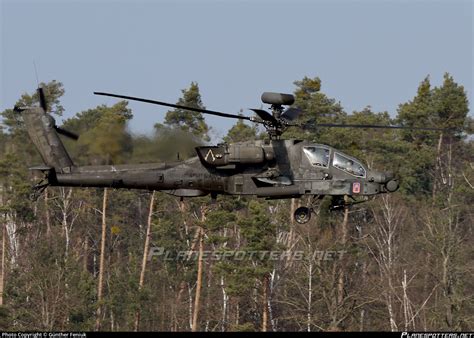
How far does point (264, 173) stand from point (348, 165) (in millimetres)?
2684

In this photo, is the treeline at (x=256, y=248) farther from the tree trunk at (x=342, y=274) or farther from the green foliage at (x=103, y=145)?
the green foliage at (x=103, y=145)

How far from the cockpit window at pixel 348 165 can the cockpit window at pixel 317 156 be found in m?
0.28

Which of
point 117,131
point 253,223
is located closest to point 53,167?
point 117,131

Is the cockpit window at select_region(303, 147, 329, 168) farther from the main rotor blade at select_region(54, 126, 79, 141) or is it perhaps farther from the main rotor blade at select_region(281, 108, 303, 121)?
the main rotor blade at select_region(54, 126, 79, 141)

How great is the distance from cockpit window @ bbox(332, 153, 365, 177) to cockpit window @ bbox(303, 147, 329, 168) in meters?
0.28

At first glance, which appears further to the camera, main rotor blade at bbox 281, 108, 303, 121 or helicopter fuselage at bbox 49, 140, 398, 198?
helicopter fuselage at bbox 49, 140, 398, 198

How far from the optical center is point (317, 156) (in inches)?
1359

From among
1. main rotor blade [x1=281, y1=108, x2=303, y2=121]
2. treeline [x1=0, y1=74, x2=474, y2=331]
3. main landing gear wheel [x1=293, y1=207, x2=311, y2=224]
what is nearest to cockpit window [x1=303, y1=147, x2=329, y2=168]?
main rotor blade [x1=281, y1=108, x2=303, y2=121]

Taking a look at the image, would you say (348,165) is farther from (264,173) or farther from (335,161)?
(264,173)

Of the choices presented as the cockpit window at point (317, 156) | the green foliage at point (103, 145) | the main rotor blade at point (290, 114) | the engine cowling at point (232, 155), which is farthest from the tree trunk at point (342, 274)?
the engine cowling at point (232, 155)

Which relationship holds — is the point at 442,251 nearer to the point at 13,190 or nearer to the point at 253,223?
the point at 253,223

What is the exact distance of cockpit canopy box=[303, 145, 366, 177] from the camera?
3450 cm

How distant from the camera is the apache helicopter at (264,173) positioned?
34.2 m

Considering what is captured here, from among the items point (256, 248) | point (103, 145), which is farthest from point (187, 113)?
point (103, 145)
